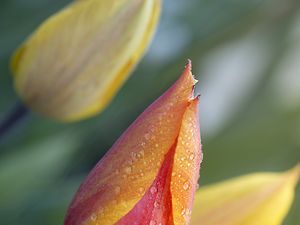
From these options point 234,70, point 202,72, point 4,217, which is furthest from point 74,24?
point 234,70

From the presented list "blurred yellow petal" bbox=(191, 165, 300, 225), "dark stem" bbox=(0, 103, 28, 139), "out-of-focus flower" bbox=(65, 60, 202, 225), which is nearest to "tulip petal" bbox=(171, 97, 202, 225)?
"out-of-focus flower" bbox=(65, 60, 202, 225)

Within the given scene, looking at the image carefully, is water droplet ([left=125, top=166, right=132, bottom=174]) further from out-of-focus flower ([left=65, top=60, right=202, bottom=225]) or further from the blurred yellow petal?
the blurred yellow petal

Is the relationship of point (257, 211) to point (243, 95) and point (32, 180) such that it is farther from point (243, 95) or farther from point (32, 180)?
point (243, 95)

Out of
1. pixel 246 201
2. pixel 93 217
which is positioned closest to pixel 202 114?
pixel 246 201

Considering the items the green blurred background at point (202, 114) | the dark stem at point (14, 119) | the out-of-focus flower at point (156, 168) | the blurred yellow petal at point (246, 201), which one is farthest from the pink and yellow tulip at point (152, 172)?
the green blurred background at point (202, 114)

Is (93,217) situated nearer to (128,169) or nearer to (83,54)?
(128,169)

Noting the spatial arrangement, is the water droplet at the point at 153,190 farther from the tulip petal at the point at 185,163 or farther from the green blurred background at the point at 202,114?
the green blurred background at the point at 202,114

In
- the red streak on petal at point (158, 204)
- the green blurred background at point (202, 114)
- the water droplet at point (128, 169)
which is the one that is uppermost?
the green blurred background at point (202, 114)
